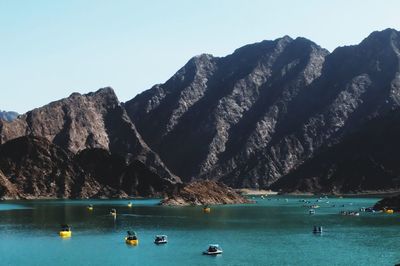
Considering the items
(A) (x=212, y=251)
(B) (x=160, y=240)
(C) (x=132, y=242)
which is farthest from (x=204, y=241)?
(A) (x=212, y=251)

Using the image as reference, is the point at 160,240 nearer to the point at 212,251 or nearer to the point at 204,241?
the point at 204,241

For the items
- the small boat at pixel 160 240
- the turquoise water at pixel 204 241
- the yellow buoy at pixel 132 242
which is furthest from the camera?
the small boat at pixel 160 240

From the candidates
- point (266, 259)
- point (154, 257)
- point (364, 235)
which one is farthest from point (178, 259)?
point (364, 235)

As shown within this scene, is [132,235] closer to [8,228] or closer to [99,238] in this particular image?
[99,238]

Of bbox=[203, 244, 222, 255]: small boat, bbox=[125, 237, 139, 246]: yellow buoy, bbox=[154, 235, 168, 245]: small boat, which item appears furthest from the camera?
bbox=[154, 235, 168, 245]: small boat

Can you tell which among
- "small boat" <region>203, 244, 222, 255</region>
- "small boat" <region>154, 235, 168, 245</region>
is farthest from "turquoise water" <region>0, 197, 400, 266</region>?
"small boat" <region>154, 235, 168, 245</region>

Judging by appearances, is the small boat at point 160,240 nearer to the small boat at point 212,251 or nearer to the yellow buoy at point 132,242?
the yellow buoy at point 132,242

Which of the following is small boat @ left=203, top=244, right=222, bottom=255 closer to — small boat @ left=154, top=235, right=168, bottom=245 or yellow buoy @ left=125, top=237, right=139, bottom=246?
small boat @ left=154, top=235, right=168, bottom=245

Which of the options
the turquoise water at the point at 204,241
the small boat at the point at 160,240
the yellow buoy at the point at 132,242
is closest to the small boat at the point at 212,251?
the turquoise water at the point at 204,241
